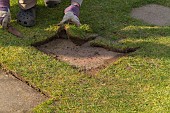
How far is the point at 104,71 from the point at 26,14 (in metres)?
1.06

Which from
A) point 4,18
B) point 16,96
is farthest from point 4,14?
A: point 16,96

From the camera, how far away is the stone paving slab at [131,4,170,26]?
382 centimetres

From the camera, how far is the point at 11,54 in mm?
3037

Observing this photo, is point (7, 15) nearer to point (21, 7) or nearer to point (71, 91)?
point (21, 7)

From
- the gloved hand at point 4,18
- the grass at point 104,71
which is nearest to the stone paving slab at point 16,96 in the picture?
the grass at point 104,71

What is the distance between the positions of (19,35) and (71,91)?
3.12 ft

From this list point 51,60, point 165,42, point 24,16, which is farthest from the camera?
point 24,16

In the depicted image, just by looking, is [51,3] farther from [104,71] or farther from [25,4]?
[104,71]

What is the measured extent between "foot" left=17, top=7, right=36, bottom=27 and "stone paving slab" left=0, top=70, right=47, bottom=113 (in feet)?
2.74

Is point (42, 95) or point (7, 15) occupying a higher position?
point (7, 15)

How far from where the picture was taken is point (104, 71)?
287 cm

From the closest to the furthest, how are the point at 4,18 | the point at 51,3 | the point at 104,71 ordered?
1. the point at 104,71
2. the point at 4,18
3. the point at 51,3

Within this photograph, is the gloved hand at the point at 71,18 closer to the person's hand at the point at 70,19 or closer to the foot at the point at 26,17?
the person's hand at the point at 70,19

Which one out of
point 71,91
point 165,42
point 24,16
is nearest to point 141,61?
point 165,42
